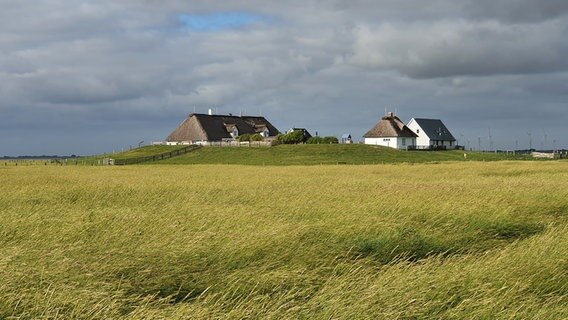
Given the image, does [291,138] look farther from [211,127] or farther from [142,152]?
[142,152]

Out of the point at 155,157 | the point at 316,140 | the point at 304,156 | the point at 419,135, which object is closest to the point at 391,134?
the point at 419,135

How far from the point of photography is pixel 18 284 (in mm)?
7375

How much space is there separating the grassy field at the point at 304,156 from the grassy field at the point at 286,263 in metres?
55.0

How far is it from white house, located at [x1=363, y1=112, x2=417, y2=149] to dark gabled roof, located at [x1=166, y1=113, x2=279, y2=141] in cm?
2053

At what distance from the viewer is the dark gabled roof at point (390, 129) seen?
362ft

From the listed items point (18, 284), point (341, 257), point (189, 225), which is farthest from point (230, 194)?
point (18, 284)

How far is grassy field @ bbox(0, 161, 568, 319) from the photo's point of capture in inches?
282

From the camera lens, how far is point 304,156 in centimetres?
7644

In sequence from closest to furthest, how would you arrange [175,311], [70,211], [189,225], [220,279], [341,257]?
1. [175,311]
2. [220,279]
3. [341,257]
4. [189,225]
5. [70,211]

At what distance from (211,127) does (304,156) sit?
38437 millimetres

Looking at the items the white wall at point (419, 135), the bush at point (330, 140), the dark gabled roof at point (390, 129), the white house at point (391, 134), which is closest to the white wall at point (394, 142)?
the white house at point (391, 134)

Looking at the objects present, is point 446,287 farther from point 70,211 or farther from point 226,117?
point 226,117

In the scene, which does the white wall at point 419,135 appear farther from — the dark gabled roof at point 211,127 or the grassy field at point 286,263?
the grassy field at point 286,263

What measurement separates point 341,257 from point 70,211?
784 cm
